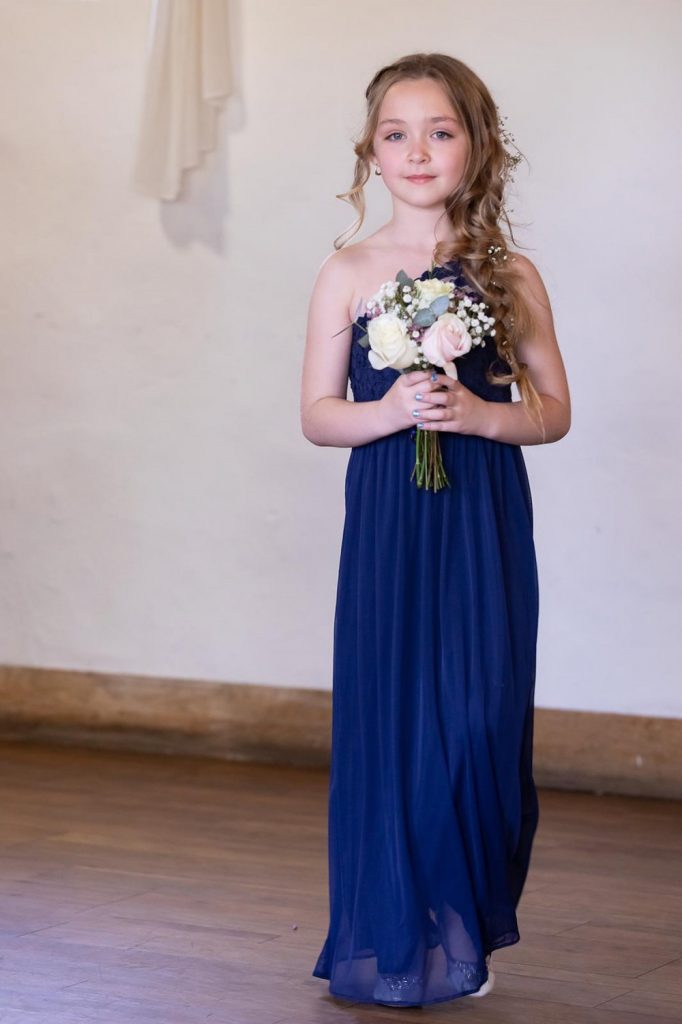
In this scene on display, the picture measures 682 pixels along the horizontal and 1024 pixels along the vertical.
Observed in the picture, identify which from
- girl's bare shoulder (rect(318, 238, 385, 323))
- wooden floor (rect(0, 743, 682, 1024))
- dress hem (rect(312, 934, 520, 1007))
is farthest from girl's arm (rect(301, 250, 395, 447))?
wooden floor (rect(0, 743, 682, 1024))

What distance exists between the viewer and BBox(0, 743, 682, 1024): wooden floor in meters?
2.57

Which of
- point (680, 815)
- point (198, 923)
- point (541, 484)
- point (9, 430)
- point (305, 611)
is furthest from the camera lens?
point (9, 430)

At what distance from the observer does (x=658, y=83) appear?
4262mm

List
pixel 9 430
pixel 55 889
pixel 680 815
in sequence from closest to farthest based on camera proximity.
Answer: pixel 55 889, pixel 680 815, pixel 9 430

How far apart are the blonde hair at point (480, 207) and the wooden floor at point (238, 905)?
42.9 inches

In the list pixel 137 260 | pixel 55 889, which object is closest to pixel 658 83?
pixel 137 260

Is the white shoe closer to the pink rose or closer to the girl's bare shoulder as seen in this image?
the pink rose

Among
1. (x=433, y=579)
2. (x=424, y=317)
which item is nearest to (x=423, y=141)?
(x=424, y=317)

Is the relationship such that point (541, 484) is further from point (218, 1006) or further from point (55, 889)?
point (218, 1006)

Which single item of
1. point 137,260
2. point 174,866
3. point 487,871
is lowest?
point 174,866

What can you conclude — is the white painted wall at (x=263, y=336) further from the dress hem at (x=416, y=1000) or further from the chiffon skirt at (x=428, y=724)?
the dress hem at (x=416, y=1000)

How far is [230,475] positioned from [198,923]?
83.2 inches

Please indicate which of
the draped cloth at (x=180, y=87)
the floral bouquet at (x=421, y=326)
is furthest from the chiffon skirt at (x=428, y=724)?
the draped cloth at (x=180, y=87)

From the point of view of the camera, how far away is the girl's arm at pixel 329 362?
104 inches
